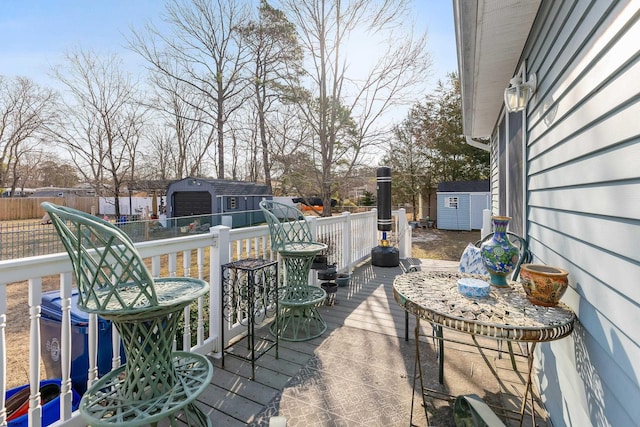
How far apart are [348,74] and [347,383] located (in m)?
8.04

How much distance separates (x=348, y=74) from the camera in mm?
8305

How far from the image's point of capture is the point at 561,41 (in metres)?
1.72

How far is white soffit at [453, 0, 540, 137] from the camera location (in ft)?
7.18

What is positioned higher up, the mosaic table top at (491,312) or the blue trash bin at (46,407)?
the mosaic table top at (491,312)

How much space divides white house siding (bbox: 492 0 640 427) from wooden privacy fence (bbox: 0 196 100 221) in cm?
2597

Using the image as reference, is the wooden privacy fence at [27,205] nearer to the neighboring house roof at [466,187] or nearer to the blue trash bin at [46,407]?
the neighboring house roof at [466,187]

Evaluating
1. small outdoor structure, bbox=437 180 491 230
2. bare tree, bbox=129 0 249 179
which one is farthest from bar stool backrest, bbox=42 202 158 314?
small outdoor structure, bbox=437 180 491 230

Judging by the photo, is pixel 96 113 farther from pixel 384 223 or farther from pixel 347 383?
pixel 347 383

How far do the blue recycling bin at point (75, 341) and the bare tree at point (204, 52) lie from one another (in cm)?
1235

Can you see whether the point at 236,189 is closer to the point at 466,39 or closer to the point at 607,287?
the point at 466,39

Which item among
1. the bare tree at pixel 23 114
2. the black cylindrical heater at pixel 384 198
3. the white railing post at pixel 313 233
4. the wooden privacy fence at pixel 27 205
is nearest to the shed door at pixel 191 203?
the bare tree at pixel 23 114

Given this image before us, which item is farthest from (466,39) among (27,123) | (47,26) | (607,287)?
(27,123)

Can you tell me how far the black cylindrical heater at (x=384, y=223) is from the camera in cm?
586

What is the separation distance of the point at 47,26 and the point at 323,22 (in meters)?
9.95
